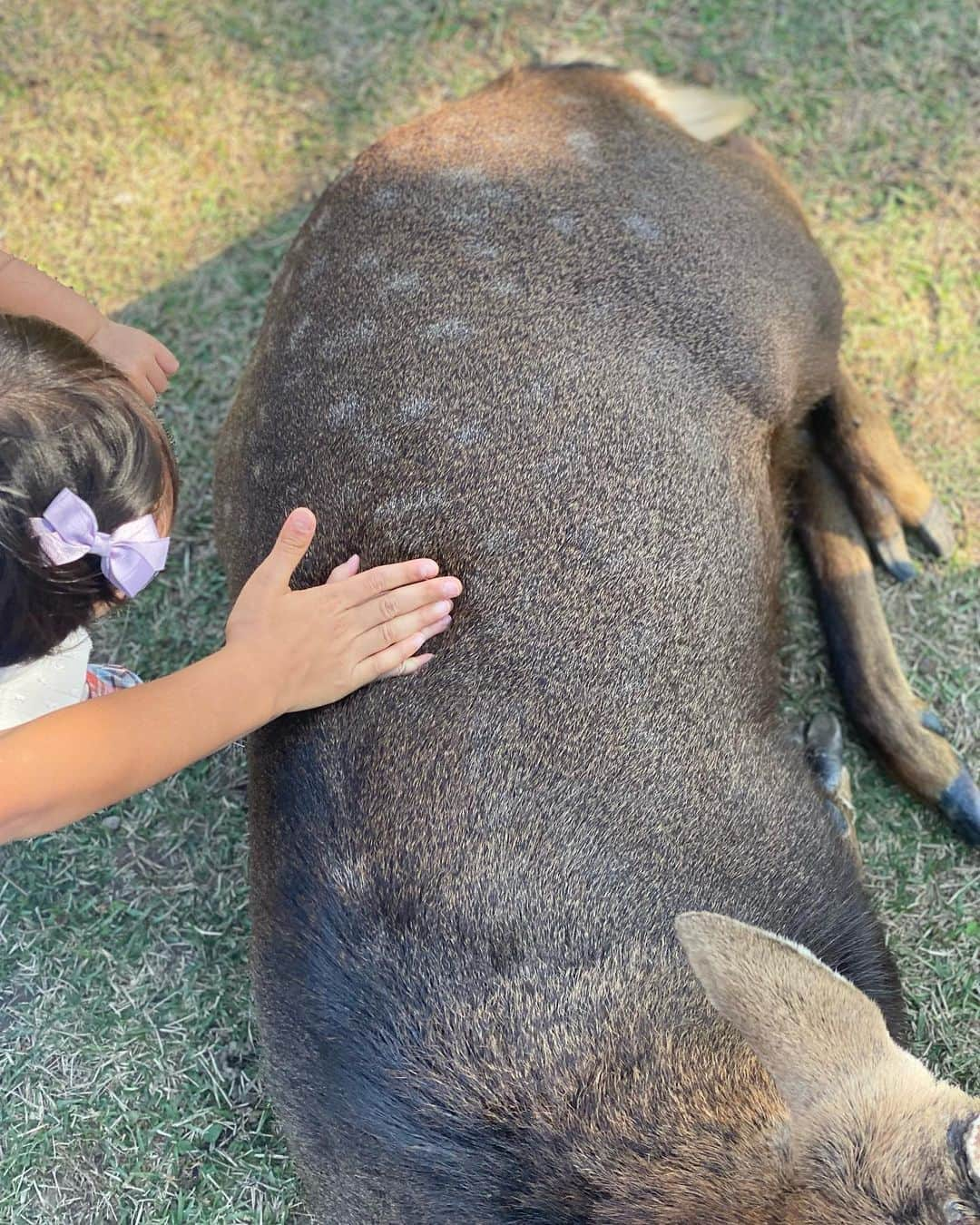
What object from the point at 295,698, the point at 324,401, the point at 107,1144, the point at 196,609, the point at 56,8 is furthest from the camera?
the point at 56,8

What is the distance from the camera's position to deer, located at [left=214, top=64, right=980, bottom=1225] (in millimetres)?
2154

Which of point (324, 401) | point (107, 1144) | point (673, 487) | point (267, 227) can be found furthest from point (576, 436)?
point (107, 1144)

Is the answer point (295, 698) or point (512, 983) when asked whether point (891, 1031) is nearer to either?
point (512, 983)

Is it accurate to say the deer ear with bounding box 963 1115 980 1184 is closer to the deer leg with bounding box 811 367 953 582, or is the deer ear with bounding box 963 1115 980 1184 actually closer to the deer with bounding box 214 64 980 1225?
the deer with bounding box 214 64 980 1225

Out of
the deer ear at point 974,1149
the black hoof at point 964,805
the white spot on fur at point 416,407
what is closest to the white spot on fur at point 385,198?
the white spot on fur at point 416,407

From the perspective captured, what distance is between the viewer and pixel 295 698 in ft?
8.13

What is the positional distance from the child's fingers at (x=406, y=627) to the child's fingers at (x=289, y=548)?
0.22 m

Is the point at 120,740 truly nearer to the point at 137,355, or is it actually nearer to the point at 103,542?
the point at 103,542

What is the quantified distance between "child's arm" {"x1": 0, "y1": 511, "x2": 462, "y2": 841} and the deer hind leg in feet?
4.61

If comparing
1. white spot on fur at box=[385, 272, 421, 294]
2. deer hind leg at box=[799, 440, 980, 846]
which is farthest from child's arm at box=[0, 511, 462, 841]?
deer hind leg at box=[799, 440, 980, 846]

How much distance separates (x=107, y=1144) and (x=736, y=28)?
157 inches

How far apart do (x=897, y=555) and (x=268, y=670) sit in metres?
1.95

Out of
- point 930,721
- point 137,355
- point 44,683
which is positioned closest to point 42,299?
point 137,355

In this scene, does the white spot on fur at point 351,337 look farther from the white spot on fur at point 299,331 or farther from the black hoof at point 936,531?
the black hoof at point 936,531
